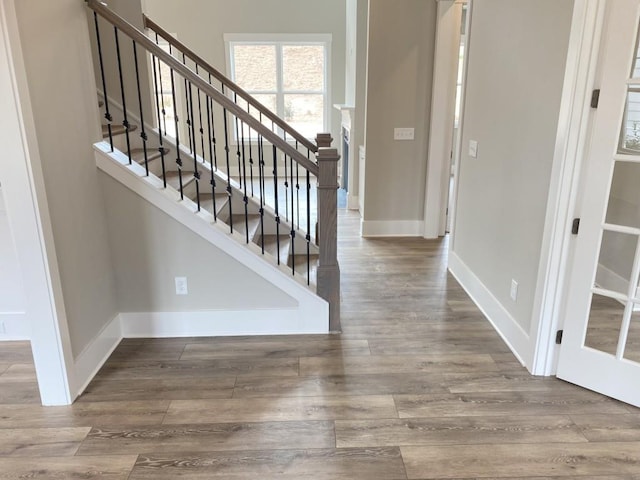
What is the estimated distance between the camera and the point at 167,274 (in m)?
2.98

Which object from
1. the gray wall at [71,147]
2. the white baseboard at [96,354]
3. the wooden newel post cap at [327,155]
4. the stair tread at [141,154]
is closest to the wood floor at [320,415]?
the white baseboard at [96,354]

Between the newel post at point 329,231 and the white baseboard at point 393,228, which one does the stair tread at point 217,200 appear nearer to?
the newel post at point 329,231

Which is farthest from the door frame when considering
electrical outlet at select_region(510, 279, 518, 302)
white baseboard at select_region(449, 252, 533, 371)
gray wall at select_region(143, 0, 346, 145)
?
gray wall at select_region(143, 0, 346, 145)

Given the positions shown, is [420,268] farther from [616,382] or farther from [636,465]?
[636,465]

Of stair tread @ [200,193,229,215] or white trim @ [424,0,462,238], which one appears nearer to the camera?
stair tread @ [200,193,229,215]

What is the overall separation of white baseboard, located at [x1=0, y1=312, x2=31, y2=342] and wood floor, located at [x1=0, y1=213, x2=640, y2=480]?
0.07 meters

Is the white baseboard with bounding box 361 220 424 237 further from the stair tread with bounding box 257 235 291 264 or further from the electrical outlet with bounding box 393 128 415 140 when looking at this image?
the stair tread with bounding box 257 235 291 264

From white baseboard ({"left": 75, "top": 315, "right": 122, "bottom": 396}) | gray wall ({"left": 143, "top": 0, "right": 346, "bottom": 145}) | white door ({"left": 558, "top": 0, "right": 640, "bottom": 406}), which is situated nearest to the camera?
white door ({"left": 558, "top": 0, "right": 640, "bottom": 406})

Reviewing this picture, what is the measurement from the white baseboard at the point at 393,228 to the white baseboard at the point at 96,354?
9.54 feet

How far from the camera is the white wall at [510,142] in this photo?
101 inches

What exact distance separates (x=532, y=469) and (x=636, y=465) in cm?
46

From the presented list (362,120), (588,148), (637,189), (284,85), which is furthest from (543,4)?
(284,85)

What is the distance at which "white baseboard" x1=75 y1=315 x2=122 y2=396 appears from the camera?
2500 millimetres

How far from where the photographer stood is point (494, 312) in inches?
129
